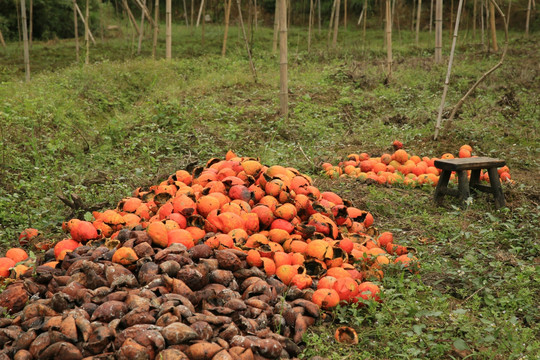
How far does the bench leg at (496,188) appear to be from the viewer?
4.50 meters

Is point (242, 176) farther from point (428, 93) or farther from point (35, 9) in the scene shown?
point (35, 9)

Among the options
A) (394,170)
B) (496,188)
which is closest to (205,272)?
(496,188)

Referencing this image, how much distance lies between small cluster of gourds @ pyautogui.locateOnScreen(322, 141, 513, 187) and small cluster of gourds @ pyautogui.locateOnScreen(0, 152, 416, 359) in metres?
1.31

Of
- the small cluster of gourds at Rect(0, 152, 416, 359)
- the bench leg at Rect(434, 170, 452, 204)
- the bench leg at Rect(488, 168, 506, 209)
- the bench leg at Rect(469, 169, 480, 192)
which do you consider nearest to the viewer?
the small cluster of gourds at Rect(0, 152, 416, 359)

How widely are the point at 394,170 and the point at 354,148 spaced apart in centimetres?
126

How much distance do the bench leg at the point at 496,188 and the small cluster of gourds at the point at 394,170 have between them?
1.97ft

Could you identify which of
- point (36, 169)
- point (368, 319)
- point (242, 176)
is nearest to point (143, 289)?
point (368, 319)

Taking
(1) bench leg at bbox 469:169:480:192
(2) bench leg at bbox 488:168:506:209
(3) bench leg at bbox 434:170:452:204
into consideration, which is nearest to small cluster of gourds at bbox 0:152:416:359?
(3) bench leg at bbox 434:170:452:204

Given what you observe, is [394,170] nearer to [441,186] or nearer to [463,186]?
[441,186]

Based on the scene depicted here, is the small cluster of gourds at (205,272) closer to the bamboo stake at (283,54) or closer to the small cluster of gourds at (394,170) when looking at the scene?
the small cluster of gourds at (394,170)

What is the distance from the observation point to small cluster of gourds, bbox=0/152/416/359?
2.13 meters

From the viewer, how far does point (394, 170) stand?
5367mm

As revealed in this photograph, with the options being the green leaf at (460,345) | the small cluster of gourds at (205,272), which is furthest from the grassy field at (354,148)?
the small cluster of gourds at (205,272)

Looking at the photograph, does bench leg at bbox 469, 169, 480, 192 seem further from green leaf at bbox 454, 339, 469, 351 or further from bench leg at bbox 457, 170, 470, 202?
green leaf at bbox 454, 339, 469, 351
